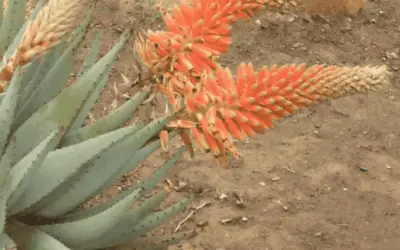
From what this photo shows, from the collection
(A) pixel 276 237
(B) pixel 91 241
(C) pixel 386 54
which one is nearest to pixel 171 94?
(B) pixel 91 241

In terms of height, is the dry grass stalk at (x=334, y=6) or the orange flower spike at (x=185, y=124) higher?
the orange flower spike at (x=185, y=124)

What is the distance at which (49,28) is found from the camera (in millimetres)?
959

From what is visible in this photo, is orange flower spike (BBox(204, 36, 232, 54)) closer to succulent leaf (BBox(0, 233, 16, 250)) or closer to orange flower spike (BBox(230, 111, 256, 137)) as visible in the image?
orange flower spike (BBox(230, 111, 256, 137))

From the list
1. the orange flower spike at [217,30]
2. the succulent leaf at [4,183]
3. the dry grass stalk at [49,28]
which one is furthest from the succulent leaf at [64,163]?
the dry grass stalk at [49,28]

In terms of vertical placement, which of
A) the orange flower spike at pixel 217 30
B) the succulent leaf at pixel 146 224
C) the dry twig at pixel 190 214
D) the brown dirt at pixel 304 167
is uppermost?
Result: the orange flower spike at pixel 217 30

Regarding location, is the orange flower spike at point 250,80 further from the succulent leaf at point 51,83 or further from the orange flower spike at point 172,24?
the succulent leaf at point 51,83

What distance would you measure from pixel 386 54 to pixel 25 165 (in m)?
3.56

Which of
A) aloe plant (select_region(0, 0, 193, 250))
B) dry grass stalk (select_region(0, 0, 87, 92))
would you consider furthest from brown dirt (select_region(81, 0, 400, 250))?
dry grass stalk (select_region(0, 0, 87, 92))

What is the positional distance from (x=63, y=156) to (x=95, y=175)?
11 cm

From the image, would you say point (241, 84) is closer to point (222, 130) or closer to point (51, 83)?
point (222, 130)

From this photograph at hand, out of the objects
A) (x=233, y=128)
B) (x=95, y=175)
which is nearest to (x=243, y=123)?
(x=233, y=128)

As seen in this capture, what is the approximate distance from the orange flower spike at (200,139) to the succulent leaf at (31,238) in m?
0.52

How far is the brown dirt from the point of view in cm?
303

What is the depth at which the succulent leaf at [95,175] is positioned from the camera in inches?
62.9
